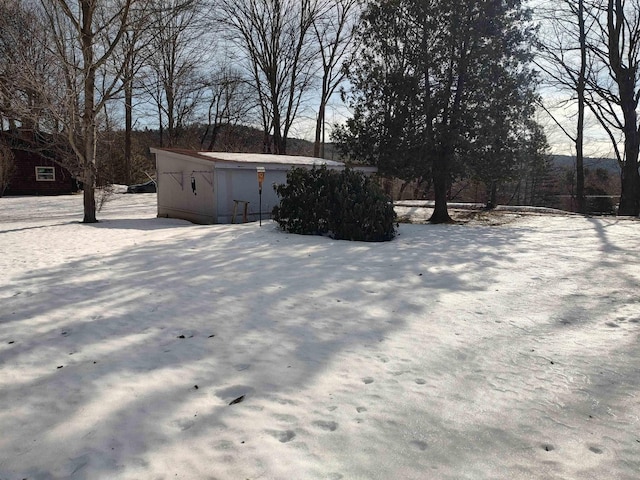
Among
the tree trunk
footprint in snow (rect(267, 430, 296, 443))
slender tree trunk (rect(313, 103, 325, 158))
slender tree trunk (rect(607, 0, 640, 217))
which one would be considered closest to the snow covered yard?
footprint in snow (rect(267, 430, 296, 443))

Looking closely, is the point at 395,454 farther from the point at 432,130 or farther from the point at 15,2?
the point at 15,2

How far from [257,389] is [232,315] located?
1.53m

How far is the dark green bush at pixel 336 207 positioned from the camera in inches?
365

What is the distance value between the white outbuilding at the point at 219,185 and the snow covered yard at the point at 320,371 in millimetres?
7794

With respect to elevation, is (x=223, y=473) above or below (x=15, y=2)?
below

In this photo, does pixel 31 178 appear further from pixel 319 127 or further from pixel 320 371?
pixel 320 371

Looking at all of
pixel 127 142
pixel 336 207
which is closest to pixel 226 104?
pixel 127 142

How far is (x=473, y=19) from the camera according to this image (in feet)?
41.8

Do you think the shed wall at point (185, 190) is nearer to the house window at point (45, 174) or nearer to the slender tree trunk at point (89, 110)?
the slender tree trunk at point (89, 110)

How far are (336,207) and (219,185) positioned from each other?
5869mm

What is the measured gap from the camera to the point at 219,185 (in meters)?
14.0

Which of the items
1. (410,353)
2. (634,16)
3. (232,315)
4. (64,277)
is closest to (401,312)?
(410,353)

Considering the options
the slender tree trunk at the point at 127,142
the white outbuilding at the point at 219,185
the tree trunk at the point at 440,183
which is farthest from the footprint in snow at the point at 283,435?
the slender tree trunk at the point at 127,142

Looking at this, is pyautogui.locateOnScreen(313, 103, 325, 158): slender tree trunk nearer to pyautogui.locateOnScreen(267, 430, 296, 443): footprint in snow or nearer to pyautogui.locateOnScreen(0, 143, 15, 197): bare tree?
pyautogui.locateOnScreen(0, 143, 15, 197): bare tree
